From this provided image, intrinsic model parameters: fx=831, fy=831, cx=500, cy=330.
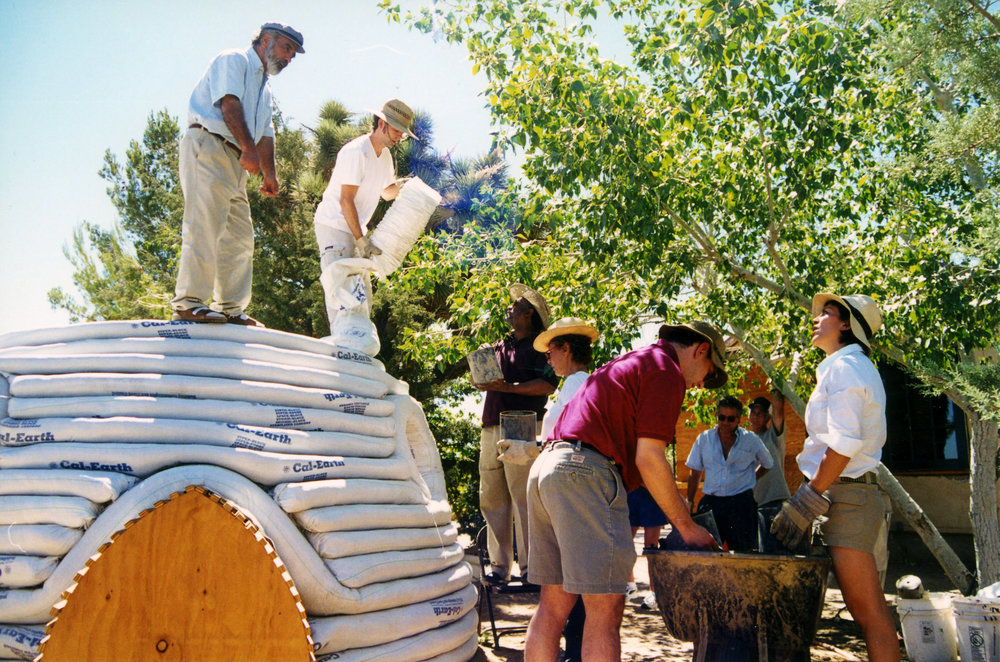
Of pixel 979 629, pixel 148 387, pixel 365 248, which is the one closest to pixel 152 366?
pixel 148 387

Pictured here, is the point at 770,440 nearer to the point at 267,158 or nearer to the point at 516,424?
the point at 516,424

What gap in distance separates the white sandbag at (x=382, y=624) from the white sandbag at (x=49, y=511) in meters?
0.93

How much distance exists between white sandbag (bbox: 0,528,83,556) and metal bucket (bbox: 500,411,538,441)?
7.11 feet

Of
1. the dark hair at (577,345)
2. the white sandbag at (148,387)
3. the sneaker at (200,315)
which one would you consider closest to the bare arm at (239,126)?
the sneaker at (200,315)

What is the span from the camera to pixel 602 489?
300 cm

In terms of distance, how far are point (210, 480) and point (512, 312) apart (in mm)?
2645

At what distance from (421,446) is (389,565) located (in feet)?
3.74

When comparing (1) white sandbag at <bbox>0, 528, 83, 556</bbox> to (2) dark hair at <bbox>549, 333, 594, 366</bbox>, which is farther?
(2) dark hair at <bbox>549, 333, 594, 366</bbox>

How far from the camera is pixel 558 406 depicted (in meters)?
4.23

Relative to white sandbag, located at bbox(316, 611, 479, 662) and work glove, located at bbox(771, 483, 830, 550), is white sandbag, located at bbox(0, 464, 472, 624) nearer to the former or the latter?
white sandbag, located at bbox(316, 611, 479, 662)

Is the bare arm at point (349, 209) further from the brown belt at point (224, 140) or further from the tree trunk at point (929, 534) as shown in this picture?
the tree trunk at point (929, 534)

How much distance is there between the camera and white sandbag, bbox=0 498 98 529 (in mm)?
3053

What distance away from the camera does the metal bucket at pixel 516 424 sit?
179 inches

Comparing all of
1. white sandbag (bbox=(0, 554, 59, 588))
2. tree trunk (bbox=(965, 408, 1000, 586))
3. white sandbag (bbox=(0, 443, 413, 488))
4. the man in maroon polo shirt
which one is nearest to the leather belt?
the man in maroon polo shirt
